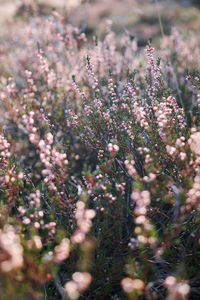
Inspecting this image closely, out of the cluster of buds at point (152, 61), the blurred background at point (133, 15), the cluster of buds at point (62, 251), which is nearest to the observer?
→ the cluster of buds at point (62, 251)

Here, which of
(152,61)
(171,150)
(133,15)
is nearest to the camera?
(171,150)

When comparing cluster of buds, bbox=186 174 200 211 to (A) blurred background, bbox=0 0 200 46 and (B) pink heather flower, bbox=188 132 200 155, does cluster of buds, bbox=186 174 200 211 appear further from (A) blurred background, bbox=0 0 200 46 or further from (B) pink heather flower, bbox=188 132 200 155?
(A) blurred background, bbox=0 0 200 46

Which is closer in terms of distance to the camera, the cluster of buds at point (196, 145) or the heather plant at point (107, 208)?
the heather plant at point (107, 208)

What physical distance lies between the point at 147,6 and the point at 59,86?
46.2ft

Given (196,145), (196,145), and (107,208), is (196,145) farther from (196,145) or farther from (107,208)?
(107,208)

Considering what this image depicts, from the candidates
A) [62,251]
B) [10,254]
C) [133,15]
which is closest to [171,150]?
[62,251]

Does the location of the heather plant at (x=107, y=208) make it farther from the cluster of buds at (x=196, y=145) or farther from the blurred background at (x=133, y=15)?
the blurred background at (x=133, y=15)

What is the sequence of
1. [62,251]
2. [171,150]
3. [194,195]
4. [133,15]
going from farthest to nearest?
[133,15] < [171,150] < [194,195] < [62,251]

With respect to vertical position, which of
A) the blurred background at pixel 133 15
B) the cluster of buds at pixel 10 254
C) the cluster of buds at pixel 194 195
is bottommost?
the cluster of buds at pixel 10 254

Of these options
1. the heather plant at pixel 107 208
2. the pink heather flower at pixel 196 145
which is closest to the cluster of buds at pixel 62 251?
the heather plant at pixel 107 208

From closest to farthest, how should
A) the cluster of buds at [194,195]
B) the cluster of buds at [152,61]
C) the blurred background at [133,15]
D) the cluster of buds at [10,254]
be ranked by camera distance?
the cluster of buds at [10,254] < the cluster of buds at [194,195] < the cluster of buds at [152,61] < the blurred background at [133,15]

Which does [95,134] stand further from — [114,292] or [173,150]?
[114,292]

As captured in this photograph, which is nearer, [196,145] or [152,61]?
[196,145]

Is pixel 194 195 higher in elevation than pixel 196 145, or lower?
lower
